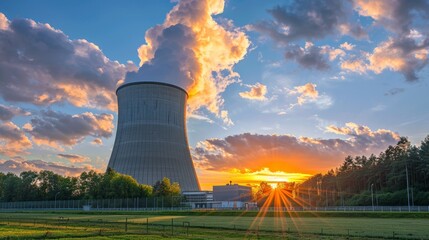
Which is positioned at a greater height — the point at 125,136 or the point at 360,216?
the point at 125,136

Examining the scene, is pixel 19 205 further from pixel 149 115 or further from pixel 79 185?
pixel 149 115

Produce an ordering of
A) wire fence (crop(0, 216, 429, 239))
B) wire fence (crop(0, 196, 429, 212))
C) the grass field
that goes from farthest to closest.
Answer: wire fence (crop(0, 196, 429, 212)) → wire fence (crop(0, 216, 429, 239)) → the grass field

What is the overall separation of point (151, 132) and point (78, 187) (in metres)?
34.9

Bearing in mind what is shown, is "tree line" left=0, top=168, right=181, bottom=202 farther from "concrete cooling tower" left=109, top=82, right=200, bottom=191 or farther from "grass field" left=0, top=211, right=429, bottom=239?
"grass field" left=0, top=211, right=429, bottom=239

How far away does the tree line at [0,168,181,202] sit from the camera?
64812 millimetres

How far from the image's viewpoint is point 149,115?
2276 inches

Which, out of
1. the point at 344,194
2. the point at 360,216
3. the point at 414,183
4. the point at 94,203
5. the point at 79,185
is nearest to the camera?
the point at 360,216

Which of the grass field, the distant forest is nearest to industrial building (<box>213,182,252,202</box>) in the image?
the distant forest

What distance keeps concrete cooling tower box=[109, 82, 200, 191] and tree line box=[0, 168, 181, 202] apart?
2888 mm

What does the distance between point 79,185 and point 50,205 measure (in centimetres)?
676

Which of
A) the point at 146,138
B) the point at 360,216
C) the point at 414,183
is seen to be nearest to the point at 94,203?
the point at 146,138

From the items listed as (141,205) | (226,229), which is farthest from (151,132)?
(226,229)

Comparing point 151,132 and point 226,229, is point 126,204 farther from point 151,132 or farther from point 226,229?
point 226,229

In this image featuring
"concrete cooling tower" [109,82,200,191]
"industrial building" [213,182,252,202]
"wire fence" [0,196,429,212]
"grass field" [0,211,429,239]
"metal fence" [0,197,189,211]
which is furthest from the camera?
"industrial building" [213,182,252,202]
